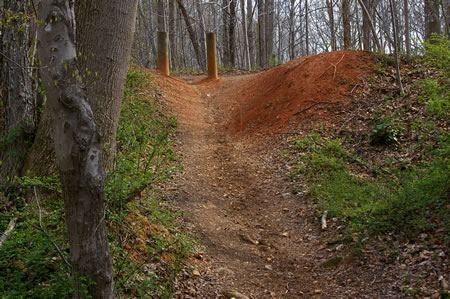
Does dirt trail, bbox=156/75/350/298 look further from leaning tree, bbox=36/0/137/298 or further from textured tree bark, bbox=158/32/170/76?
textured tree bark, bbox=158/32/170/76

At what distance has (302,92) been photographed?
10.3m

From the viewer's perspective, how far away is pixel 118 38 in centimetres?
454

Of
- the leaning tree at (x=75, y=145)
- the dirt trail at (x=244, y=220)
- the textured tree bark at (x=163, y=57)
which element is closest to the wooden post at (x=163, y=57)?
the textured tree bark at (x=163, y=57)

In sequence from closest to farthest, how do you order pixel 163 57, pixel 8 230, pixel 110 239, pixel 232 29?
pixel 8 230 < pixel 110 239 < pixel 163 57 < pixel 232 29

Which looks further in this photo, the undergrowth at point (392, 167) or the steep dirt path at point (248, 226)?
the undergrowth at point (392, 167)

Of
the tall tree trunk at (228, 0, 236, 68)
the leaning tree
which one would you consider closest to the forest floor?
the leaning tree

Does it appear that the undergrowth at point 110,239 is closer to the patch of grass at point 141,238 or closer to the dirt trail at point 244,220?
the patch of grass at point 141,238

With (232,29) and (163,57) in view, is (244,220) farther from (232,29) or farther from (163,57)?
(232,29)

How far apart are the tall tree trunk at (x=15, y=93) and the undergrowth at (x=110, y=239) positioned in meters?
0.59

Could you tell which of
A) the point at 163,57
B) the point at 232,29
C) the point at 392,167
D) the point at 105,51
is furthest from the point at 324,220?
the point at 232,29

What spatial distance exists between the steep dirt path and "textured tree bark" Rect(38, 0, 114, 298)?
155cm

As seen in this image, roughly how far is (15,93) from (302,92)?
7.07 m

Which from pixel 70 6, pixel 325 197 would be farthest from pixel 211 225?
pixel 70 6

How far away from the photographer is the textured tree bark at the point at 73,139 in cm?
252
